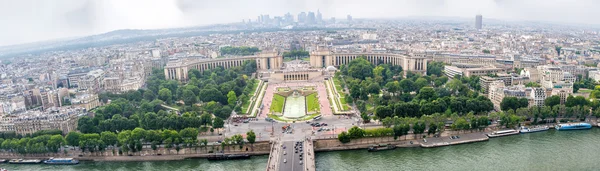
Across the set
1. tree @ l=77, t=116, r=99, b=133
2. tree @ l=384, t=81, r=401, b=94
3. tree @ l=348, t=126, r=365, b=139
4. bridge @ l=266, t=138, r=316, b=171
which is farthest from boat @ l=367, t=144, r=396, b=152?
tree @ l=77, t=116, r=99, b=133

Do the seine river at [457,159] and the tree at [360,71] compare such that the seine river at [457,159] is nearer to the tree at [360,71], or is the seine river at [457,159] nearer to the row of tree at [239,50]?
the tree at [360,71]

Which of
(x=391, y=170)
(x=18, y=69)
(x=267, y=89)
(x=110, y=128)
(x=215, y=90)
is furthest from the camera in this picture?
(x=18, y=69)

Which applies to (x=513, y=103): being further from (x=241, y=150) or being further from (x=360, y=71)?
(x=360, y=71)

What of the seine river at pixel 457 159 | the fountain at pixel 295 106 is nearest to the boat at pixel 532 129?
the seine river at pixel 457 159

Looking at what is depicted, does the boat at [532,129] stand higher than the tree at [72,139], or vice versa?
the tree at [72,139]

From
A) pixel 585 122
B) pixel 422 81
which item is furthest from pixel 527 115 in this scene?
pixel 422 81

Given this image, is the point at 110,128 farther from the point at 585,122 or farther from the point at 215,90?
the point at 585,122
